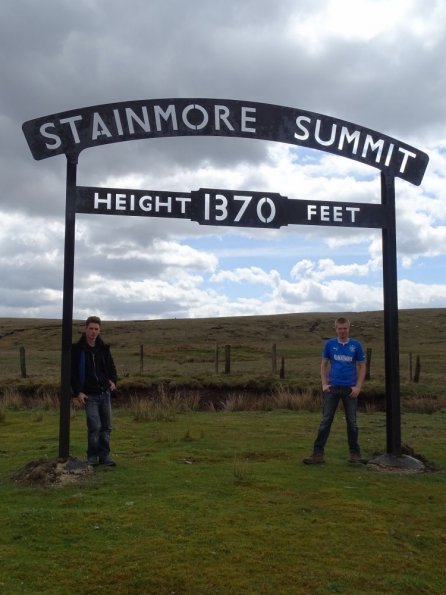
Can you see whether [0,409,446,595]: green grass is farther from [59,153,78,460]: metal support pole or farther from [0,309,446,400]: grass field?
[0,309,446,400]: grass field

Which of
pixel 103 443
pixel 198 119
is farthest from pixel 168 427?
pixel 198 119

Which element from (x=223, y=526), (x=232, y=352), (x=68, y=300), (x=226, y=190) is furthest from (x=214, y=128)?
(x=232, y=352)

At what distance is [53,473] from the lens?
273 inches

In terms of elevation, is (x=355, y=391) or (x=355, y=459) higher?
(x=355, y=391)

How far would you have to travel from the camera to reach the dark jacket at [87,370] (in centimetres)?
754

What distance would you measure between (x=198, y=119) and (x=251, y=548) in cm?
555

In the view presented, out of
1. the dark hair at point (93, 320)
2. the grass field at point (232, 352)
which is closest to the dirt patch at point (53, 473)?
the dark hair at point (93, 320)

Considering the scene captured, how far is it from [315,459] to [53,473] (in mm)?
3092

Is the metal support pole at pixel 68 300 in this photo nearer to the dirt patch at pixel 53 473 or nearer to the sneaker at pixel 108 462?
the dirt patch at pixel 53 473

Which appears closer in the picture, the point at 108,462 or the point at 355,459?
the point at 108,462

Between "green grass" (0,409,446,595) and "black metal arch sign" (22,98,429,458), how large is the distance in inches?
49.7

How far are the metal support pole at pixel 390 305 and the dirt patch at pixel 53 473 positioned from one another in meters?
3.96

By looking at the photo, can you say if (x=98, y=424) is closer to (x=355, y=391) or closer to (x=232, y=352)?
(x=355, y=391)

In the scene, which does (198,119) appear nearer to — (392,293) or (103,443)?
(392,293)
